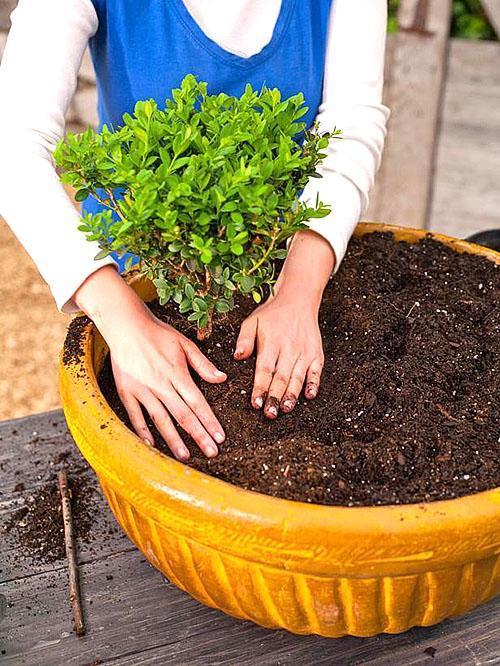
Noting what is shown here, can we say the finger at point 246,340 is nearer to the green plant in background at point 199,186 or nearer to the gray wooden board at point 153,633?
the green plant in background at point 199,186

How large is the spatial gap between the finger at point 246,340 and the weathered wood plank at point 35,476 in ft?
0.97

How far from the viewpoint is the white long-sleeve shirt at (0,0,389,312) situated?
106 cm

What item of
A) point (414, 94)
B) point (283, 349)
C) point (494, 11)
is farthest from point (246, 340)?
point (494, 11)

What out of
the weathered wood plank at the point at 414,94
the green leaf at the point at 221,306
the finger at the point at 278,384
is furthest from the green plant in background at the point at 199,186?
the weathered wood plank at the point at 414,94

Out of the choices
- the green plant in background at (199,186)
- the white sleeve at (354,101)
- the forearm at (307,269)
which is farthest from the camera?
the white sleeve at (354,101)

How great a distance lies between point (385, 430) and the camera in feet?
3.18

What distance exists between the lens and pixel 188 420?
0.96 metres

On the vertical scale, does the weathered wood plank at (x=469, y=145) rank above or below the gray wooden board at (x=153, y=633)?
below

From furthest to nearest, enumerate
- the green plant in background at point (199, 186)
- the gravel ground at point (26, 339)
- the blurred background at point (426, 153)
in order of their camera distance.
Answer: the blurred background at point (426, 153), the gravel ground at point (26, 339), the green plant in background at point (199, 186)

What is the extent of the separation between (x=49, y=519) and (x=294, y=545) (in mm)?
477

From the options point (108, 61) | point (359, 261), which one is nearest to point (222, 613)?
point (359, 261)

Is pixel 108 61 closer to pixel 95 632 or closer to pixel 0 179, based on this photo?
pixel 0 179

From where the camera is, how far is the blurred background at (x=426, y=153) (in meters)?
2.91

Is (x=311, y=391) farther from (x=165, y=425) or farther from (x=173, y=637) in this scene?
(x=173, y=637)
